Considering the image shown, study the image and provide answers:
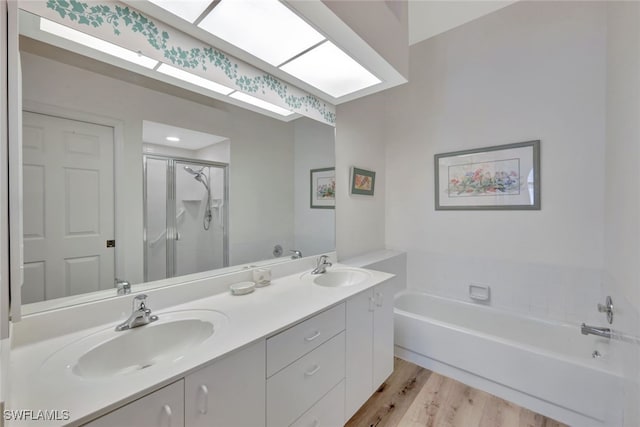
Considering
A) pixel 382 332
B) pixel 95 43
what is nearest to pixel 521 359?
pixel 382 332

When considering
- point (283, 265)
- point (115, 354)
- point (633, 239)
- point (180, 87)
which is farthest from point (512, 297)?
point (180, 87)

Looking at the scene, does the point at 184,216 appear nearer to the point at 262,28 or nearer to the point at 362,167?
the point at 262,28

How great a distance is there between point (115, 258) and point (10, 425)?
0.70m

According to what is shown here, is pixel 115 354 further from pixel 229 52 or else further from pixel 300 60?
pixel 300 60

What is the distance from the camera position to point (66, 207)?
1012 millimetres

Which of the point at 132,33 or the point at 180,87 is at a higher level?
the point at 132,33

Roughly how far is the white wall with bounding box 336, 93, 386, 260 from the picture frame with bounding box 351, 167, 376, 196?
52 millimetres

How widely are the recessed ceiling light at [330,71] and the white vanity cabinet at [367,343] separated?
1.43 meters

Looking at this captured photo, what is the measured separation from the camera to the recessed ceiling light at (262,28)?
1.11 m

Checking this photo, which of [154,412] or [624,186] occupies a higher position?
[624,186]

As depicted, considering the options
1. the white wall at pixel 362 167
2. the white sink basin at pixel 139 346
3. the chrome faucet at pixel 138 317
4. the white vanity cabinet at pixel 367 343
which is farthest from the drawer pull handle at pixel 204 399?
the white wall at pixel 362 167

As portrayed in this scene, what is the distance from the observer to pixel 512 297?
2.16 metres

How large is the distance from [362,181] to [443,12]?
1.63 meters

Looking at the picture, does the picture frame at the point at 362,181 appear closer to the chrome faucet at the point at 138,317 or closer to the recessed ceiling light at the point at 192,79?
the recessed ceiling light at the point at 192,79
